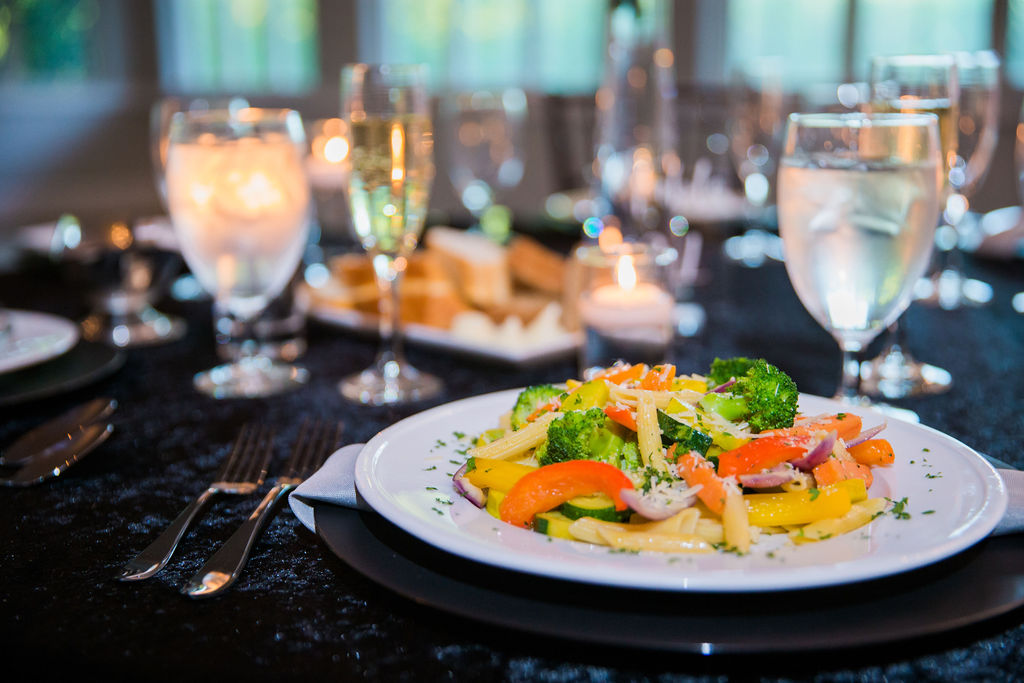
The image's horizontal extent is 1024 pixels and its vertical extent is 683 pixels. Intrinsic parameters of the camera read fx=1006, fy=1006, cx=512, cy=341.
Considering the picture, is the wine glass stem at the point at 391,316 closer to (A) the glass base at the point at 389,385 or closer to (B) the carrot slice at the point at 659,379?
(A) the glass base at the point at 389,385

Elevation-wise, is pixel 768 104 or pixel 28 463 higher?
pixel 768 104

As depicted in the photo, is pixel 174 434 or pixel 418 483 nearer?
pixel 418 483

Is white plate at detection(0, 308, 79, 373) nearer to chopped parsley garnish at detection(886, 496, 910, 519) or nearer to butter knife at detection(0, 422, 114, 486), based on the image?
butter knife at detection(0, 422, 114, 486)

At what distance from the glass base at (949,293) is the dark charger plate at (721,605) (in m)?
1.27

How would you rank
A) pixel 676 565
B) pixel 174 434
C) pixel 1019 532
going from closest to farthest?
pixel 676 565 → pixel 1019 532 → pixel 174 434

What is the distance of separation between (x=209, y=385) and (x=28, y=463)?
378 millimetres

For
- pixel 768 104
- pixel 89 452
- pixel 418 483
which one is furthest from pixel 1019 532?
pixel 768 104

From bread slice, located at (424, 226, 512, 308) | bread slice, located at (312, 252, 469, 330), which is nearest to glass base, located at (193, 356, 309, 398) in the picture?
bread slice, located at (312, 252, 469, 330)

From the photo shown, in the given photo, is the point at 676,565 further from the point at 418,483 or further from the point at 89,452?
the point at 89,452

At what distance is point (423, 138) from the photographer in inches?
56.2

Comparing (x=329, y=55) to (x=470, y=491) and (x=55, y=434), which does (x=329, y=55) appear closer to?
(x=55, y=434)

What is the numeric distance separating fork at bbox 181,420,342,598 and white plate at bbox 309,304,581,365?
1.25 ft

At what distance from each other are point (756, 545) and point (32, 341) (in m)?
1.08

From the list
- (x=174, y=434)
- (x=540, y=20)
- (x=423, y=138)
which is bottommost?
(x=174, y=434)
